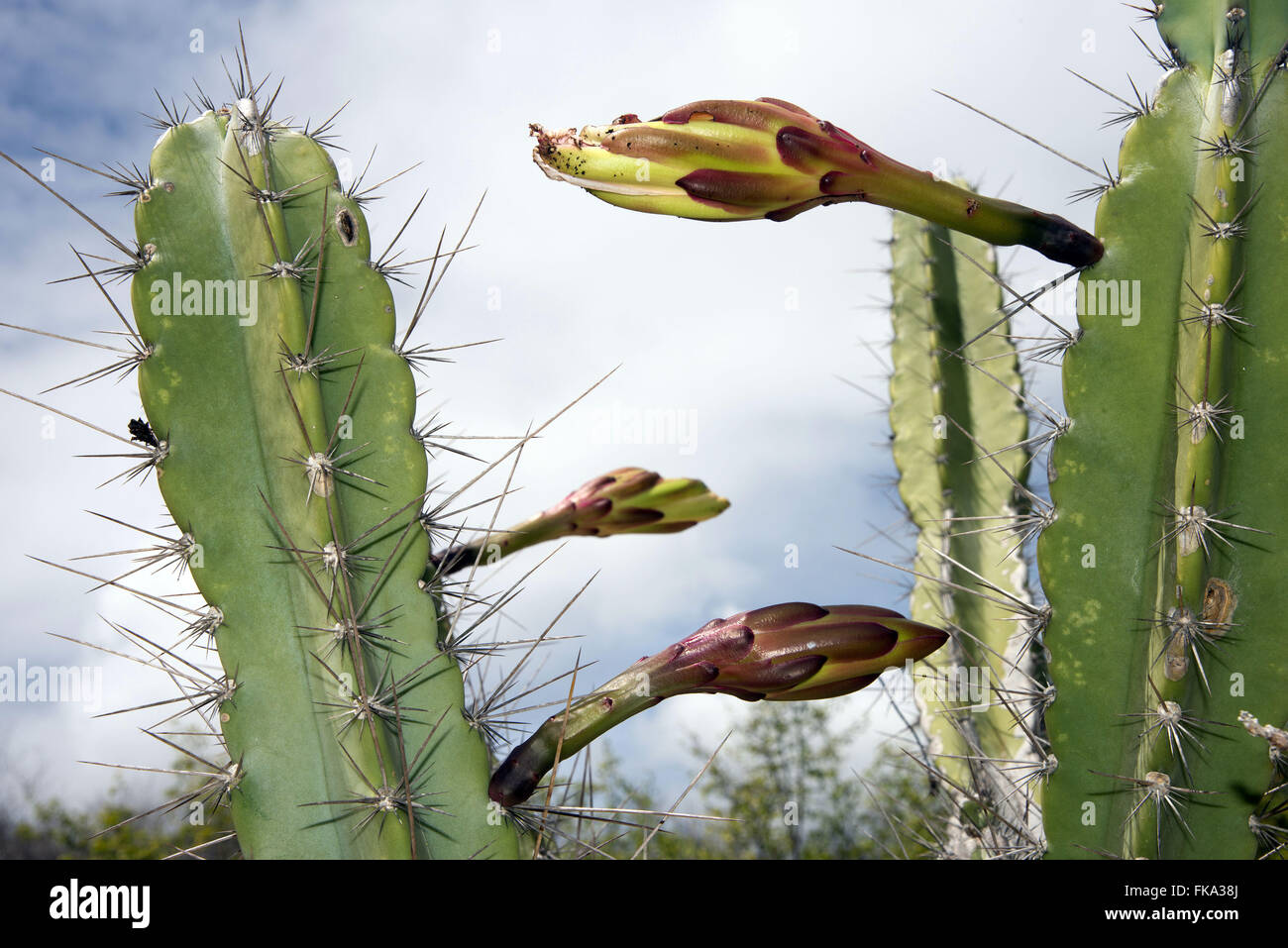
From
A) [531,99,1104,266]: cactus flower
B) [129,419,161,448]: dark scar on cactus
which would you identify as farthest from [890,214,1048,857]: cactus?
[129,419,161,448]: dark scar on cactus

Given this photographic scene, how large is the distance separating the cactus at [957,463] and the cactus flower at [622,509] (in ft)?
3.83

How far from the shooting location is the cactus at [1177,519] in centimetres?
201

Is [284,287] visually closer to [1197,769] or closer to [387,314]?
[387,314]

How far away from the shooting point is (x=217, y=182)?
80.4 inches

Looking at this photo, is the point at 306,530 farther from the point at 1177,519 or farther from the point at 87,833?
the point at 87,833

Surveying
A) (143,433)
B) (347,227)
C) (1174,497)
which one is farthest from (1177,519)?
(143,433)

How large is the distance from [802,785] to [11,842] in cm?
1064

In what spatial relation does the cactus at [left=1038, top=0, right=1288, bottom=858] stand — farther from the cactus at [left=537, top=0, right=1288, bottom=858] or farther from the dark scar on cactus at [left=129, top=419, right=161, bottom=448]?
the dark scar on cactus at [left=129, top=419, right=161, bottom=448]

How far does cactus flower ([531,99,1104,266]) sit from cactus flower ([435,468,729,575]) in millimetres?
1068

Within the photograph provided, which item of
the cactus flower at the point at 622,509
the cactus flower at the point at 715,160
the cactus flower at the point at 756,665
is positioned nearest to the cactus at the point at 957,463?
the cactus flower at the point at 622,509

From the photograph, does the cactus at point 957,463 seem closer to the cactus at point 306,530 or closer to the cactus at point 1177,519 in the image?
the cactus at point 1177,519

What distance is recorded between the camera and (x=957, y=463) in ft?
12.3

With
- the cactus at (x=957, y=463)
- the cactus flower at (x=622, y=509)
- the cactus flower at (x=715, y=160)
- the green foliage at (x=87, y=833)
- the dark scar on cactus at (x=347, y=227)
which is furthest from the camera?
the green foliage at (x=87, y=833)

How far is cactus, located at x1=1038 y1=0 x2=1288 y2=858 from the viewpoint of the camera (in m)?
2.01
